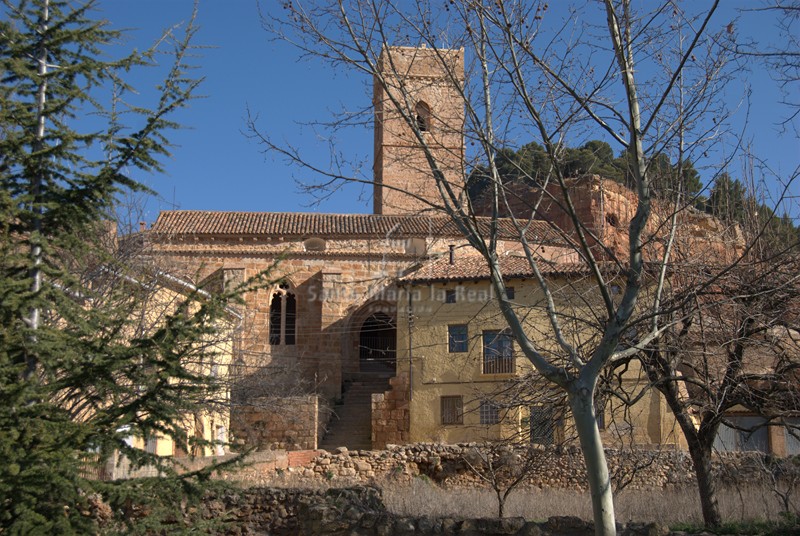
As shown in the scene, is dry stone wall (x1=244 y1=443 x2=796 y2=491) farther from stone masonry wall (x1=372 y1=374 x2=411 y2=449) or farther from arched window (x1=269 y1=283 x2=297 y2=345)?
arched window (x1=269 y1=283 x2=297 y2=345)

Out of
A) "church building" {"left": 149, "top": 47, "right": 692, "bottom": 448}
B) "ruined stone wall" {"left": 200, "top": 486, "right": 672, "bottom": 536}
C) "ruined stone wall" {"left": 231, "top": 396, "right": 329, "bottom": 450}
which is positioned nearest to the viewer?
"ruined stone wall" {"left": 200, "top": 486, "right": 672, "bottom": 536}

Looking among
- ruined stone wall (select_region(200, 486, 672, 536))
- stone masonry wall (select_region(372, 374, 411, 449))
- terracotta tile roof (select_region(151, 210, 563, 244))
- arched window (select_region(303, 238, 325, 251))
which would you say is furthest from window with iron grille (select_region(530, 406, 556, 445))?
arched window (select_region(303, 238, 325, 251))

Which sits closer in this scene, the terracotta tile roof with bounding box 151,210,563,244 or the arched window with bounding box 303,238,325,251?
the terracotta tile roof with bounding box 151,210,563,244

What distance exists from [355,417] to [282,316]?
6.14 meters

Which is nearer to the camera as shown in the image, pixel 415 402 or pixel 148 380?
pixel 148 380

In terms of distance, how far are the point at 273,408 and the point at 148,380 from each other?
10.8m

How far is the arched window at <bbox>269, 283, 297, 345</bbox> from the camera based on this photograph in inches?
1226

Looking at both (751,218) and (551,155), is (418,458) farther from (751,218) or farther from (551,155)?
(551,155)

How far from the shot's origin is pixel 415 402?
23.8 metres

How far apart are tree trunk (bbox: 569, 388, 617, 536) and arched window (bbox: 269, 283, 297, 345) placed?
25517 mm

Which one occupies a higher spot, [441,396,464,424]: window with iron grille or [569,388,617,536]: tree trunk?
[441,396,464,424]: window with iron grille

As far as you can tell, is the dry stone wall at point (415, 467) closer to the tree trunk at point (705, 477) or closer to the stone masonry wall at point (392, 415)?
the stone masonry wall at point (392, 415)

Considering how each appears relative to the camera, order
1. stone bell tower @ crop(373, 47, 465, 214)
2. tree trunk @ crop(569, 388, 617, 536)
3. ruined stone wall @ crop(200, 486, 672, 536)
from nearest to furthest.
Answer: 1. tree trunk @ crop(569, 388, 617, 536)
2. stone bell tower @ crop(373, 47, 465, 214)
3. ruined stone wall @ crop(200, 486, 672, 536)

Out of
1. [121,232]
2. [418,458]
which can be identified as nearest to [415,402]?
[418,458]
